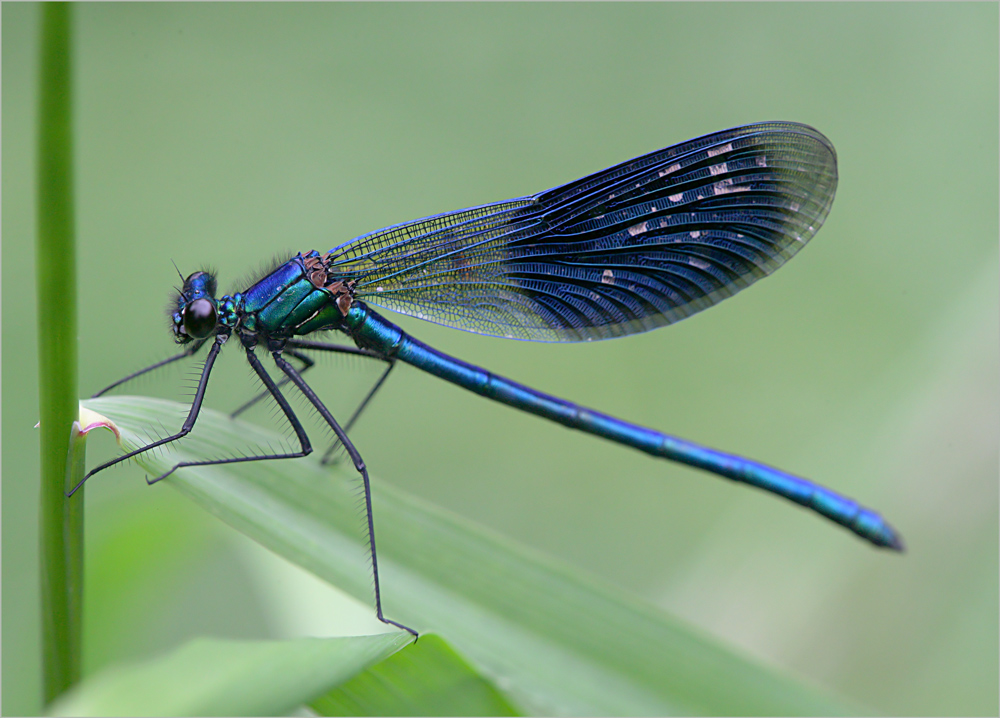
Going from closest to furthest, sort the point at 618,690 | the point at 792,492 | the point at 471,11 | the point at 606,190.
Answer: the point at 618,690, the point at 606,190, the point at 792,492, the point at 471,11

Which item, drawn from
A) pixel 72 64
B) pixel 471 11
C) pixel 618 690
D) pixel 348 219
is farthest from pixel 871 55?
pixel 72 64

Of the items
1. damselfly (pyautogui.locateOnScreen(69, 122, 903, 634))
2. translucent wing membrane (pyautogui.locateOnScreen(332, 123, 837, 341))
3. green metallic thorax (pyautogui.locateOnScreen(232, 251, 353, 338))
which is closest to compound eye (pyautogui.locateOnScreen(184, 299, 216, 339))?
damselfly (pyautogui.locateOnScreen(69, 122, 903, 634))

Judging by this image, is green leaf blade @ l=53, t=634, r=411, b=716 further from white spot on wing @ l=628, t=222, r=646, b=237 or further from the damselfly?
white spot on wing @ l=628, t=222, r=646, b=237

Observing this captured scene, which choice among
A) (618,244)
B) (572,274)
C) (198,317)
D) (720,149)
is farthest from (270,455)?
(720,149)

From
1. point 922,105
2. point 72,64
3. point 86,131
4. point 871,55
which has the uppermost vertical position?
point 871,55

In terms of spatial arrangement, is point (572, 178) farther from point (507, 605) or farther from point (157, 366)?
point (507, 605)

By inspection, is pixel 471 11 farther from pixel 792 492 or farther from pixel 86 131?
pixel 792 492

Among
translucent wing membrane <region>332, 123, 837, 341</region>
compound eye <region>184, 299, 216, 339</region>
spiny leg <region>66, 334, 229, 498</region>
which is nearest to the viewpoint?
spiny leg <region>66, 334, 229, 498</region>
